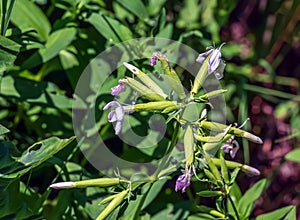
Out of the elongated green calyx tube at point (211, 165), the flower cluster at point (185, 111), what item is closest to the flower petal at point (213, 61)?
the flower cluster at point (185, 111)

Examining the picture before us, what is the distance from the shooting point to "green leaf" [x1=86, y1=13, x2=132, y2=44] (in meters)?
1.17

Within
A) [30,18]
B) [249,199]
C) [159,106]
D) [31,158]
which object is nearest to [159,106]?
[159,106]

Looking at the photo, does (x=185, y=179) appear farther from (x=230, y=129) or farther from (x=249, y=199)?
(x=249, y=199)

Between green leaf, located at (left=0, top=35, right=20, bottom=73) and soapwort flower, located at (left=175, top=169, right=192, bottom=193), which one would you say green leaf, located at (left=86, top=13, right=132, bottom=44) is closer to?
green leaf, located at (left=0, top=35, right=20, bottom=73)

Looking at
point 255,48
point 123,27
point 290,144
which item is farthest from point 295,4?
point 123,27

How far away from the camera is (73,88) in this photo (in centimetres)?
131

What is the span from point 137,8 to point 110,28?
0.32 feet

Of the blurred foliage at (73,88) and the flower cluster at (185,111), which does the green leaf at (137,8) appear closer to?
the blurred foliage at (73,88)

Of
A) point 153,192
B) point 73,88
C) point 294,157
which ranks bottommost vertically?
point 294,157

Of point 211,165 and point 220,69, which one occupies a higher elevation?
point 220,69

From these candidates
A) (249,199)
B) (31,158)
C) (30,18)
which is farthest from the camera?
(30,18)

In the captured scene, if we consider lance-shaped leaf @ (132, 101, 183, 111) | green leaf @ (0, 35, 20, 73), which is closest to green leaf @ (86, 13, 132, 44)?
green leaf @ (0, 35, 20, 73)

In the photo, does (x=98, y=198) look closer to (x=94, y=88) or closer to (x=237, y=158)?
(x=94, y=88)

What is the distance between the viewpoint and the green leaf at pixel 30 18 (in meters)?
1.22
